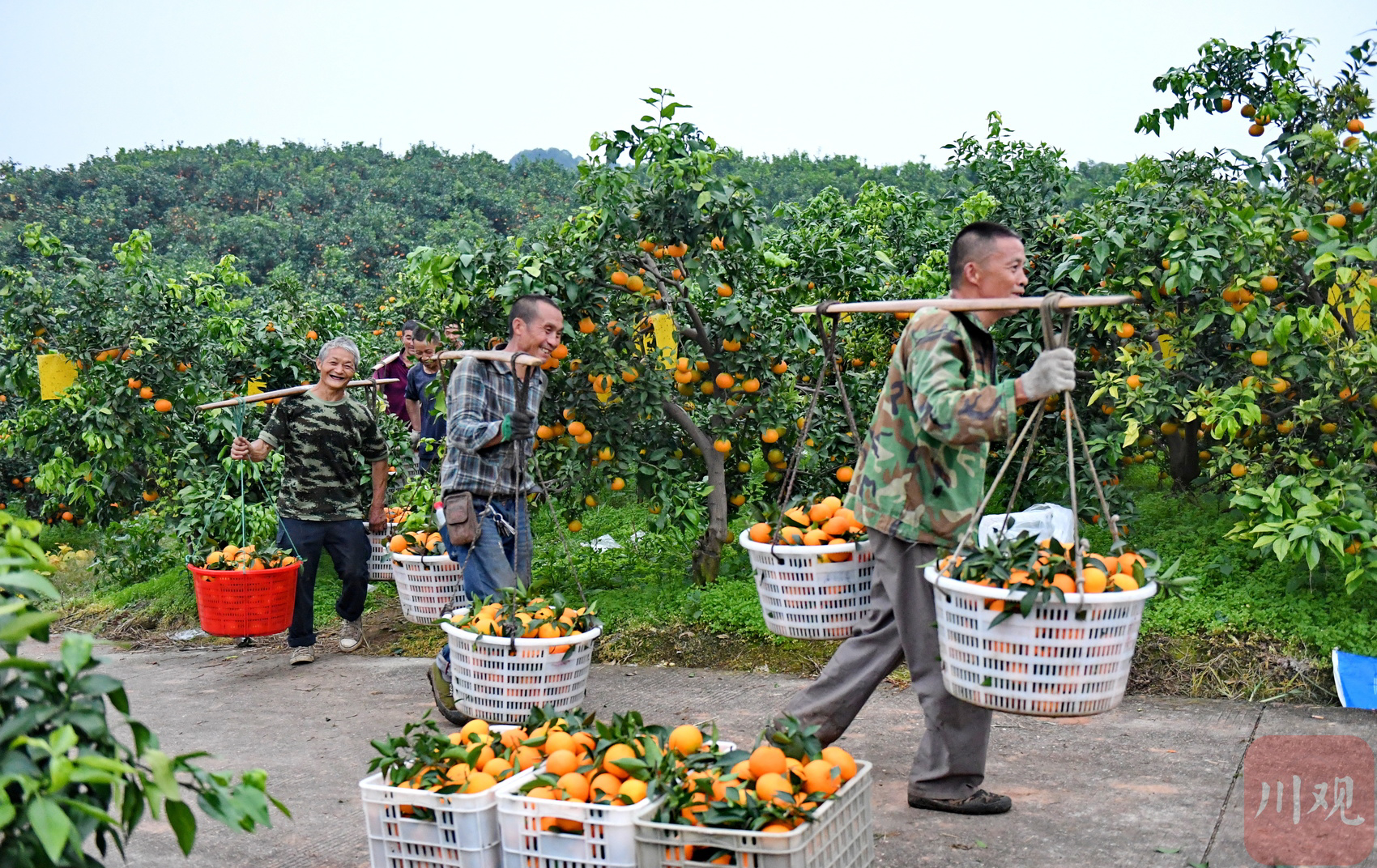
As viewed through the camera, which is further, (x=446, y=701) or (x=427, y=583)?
(x=427, y=583)

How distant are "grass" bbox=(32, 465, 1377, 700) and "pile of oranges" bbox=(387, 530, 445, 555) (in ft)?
2.07

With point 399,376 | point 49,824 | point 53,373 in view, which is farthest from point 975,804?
point 53,373

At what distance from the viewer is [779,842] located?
2594mm

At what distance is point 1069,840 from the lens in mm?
3527

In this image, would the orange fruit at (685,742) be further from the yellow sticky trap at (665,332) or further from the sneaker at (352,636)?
Result: the sneaker at (352,636)

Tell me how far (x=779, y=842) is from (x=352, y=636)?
4599 mm

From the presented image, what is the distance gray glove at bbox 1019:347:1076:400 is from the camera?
9.97 feet

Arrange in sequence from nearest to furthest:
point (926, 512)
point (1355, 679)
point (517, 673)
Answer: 1. point (926, 512)
2. point (517, 673)
3. point (1355, 679)

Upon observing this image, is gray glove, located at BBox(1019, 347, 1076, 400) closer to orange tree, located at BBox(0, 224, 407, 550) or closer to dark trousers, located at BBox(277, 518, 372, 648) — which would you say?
dark trousers, located at BBox(277, 518, 372, 648)

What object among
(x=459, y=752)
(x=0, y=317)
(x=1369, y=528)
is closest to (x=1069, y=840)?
(x=459, y=752)

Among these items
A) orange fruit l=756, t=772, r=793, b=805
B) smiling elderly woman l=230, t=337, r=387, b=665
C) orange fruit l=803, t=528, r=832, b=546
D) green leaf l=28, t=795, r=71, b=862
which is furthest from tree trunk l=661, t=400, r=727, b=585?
green leaf l=28, t=795, r=71, b=862

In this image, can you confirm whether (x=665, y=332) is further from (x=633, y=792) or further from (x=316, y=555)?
(x=633, y=792)

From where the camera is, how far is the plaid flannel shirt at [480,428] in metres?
4.97

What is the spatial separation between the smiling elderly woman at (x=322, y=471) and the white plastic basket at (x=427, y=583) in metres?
0.58
